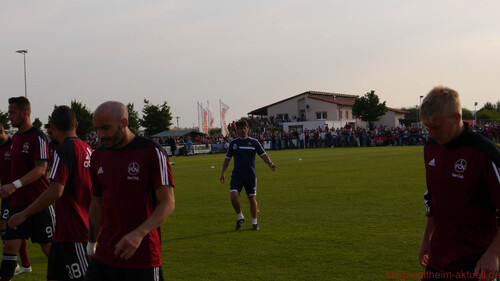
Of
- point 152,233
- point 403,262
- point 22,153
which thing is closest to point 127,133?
point 152,233

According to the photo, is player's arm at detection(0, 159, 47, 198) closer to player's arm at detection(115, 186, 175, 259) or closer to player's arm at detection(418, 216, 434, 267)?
player's arm at detection(115, 186, 175, 259)

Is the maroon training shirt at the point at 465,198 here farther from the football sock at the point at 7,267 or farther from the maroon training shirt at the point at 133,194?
the football sock at the point at 7,267

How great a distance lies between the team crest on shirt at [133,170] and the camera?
13.5ft

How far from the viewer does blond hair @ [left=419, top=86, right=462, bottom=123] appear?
3568 mm

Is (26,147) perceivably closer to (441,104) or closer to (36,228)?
(36,228)

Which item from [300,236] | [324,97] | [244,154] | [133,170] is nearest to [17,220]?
[133,170]

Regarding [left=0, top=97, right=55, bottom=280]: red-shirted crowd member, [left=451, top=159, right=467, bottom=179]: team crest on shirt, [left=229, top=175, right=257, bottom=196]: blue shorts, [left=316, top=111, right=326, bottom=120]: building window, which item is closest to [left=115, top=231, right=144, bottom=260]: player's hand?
[left=451, top=159, right=467, bottom=179]: team crest on shirt

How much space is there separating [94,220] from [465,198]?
9.84ft

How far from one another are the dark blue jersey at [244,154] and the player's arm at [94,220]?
6.63 meters

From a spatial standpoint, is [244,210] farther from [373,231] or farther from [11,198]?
[11,198]

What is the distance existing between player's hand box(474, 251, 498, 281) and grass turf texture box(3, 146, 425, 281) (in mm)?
3504

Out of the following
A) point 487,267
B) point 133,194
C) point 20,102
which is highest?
point 20,102

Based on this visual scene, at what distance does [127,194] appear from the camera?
4.12 meters

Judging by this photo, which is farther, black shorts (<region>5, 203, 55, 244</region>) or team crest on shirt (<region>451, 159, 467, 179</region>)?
black shorts (<region>5, 203, 55, 244</region>)
